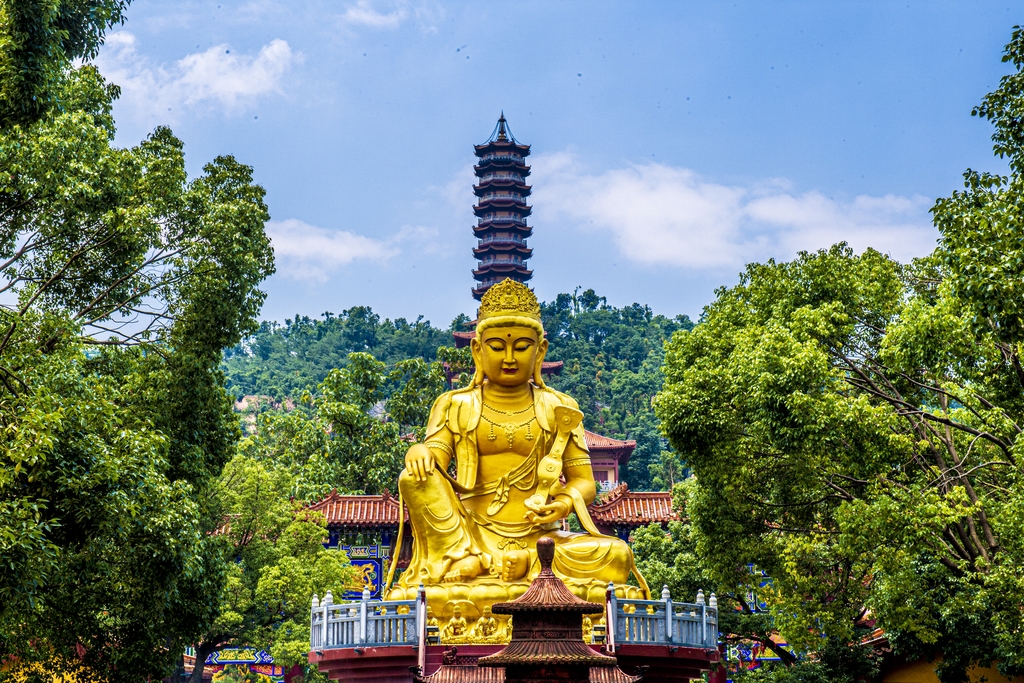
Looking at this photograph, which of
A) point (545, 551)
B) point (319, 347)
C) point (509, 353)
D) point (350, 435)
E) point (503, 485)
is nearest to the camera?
point (545, 551)

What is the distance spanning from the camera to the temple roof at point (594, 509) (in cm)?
2992

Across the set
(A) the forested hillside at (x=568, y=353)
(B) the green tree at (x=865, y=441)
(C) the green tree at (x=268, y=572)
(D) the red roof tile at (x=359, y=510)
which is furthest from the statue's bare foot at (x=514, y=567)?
(A) the forested hillside at (x=568, y=353)

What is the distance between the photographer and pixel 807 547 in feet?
58.1

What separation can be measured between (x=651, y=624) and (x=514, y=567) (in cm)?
171

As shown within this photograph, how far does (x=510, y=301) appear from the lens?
50.8ft

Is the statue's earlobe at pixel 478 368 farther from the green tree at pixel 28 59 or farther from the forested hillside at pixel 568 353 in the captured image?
the forested hillside at pixel 568 353

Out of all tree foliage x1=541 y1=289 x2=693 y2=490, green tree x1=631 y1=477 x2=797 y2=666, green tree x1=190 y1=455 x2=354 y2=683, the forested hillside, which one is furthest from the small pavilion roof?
green tree x1=190 y1=455 x2=354 y2=683

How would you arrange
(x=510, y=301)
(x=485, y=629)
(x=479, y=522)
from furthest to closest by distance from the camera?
(x=510, y=301) < (x=479, y=522) < (x=485, y=629)

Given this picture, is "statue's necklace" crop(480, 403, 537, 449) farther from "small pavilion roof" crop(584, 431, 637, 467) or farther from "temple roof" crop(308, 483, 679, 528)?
"small pavilion roof" crop(584, 431, 637, 467)

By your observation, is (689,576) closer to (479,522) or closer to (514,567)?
(479,522)

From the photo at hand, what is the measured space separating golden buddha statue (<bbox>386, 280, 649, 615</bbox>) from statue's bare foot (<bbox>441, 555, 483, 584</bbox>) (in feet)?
0.04

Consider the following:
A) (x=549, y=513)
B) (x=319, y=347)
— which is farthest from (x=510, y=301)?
(x=319, y=347)

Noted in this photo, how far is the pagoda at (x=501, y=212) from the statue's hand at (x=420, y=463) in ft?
176

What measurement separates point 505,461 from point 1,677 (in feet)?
20.7
